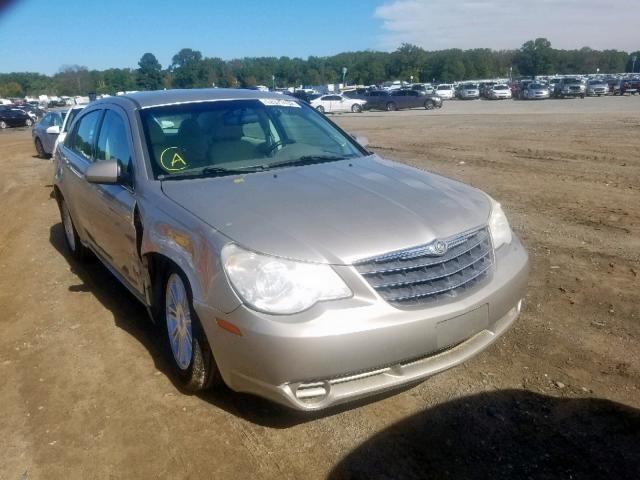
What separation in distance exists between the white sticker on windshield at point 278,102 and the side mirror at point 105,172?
53.5 inches

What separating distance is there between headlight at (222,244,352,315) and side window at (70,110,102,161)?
285cm

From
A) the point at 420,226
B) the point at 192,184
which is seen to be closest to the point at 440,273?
the point at 420,226

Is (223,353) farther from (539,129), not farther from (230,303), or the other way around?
(539,129)

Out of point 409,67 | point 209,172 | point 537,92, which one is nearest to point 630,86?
point 537,92

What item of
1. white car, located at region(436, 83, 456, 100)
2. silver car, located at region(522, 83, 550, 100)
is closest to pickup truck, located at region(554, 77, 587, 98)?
silver car, located at region(522, 83, 550, 100)

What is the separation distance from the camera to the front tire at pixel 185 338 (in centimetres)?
313

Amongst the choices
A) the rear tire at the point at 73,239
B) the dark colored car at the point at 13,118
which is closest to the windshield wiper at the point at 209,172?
the rear tire at the point at 73,239

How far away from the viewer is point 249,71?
327 ft

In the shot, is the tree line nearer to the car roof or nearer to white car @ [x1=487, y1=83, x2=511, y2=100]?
white car @ [x1=487, y1=83, x2=511, y2=100]

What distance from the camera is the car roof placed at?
438 centimetres

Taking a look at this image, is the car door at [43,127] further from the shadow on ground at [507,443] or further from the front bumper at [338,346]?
the shadow on ground at [507,443]

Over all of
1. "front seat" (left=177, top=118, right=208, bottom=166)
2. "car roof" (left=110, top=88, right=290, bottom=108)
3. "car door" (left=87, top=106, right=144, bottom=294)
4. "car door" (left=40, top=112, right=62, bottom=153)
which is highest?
"car roof" (left=110, top=88, right=290, bottom=108)

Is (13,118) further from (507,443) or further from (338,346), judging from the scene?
(507,443)

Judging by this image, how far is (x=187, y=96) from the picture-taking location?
453cm
